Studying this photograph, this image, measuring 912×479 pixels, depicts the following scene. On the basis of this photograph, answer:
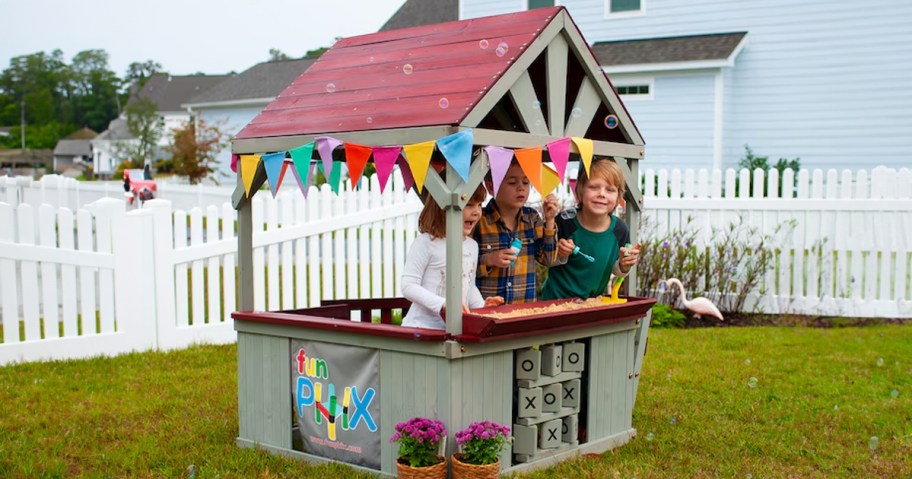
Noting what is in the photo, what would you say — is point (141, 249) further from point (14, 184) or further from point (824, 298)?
point (14, 184)

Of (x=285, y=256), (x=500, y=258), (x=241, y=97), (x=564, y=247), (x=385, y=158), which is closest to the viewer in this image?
(x=385, y=158)

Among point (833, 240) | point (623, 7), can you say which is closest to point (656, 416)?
point (833, 240)

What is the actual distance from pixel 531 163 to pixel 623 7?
1678cm

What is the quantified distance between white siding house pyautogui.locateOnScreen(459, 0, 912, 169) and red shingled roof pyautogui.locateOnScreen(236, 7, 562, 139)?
13.8 metres

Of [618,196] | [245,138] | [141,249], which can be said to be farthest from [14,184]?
[618,196]

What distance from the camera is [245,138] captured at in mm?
4965

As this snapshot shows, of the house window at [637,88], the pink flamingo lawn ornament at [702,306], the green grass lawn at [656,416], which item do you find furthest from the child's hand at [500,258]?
the house window at [637,88]

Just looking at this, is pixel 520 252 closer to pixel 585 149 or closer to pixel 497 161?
pixel 585 149

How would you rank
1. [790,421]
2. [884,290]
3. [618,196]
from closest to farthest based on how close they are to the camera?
[618,196]
[790,421]
[884,290]

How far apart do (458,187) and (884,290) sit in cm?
689

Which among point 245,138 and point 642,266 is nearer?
point 245,138

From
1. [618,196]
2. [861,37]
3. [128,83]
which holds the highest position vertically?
[128,83]

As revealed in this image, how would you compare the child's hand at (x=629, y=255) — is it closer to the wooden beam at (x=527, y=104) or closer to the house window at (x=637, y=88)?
the wooden beam at (x=527, y=104)

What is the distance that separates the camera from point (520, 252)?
509 centimetres
